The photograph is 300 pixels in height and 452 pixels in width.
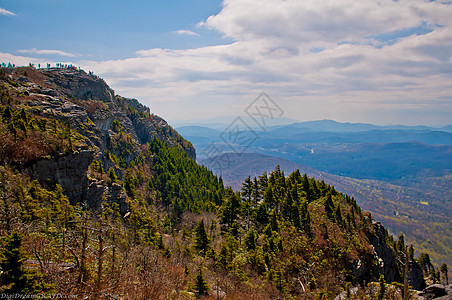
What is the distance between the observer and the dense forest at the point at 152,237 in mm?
9273

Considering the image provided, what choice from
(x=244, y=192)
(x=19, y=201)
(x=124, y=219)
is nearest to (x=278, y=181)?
(x=244, y=192)

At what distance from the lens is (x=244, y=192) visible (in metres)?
46.2

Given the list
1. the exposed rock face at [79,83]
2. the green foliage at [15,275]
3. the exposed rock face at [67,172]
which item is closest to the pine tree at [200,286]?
the green foliage at [15,275]

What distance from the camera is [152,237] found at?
33.6 m

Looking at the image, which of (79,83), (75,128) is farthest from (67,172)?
(79,83)

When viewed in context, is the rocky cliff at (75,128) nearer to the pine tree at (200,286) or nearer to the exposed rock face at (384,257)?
the pine tree at (200,286)

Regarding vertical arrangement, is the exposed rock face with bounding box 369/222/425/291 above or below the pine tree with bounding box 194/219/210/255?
below

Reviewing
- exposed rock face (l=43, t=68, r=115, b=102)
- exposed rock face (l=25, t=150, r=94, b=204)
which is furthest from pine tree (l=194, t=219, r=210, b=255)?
exposed rock face (l=43, t=68, r=115, b=102)

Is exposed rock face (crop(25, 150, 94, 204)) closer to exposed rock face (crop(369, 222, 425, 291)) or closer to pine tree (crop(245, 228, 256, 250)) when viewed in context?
pine tree (crop(245, 228, 256, 250))

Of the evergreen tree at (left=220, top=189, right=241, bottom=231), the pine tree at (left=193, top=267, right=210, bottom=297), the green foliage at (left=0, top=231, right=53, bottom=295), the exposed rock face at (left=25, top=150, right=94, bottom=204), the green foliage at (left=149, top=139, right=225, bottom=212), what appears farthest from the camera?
the green foliage at (left=149, top=139, right=225, bottom=212)

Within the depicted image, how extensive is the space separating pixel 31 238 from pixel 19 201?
996cm

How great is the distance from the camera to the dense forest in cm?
927

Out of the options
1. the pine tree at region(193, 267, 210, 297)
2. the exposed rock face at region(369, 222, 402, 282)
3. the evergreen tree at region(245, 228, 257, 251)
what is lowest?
the exposed rock face at region(369, 222, 402, 282)

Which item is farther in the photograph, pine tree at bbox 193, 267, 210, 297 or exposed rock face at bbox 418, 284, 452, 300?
exposed rock face at bbox 418, 284, 452, 300
